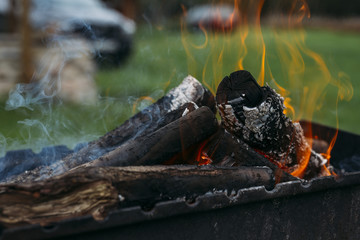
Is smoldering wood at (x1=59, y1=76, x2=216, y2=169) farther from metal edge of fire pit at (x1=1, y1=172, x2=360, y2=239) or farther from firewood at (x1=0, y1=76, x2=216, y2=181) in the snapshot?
metal edge of fire pit at (x1=1, y1=172, x2=360, y2=239)

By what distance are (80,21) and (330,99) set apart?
4.72m

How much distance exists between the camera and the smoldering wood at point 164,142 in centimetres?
175

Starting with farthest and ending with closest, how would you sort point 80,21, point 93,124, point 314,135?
point 80,21, point 93,124, point 314,135

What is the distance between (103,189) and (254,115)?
77 cm

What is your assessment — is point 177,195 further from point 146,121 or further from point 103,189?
point 146,121

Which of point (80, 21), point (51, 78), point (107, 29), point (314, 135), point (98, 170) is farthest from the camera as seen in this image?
point (107, 29)

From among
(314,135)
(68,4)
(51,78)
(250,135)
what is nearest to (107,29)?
(68,4)

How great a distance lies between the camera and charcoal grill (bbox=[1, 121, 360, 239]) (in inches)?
54.4

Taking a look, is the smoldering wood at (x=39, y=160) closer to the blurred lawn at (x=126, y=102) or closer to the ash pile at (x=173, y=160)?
the ash pile at (x=173, y=160)

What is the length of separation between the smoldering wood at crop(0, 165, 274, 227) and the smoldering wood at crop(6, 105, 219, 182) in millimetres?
146

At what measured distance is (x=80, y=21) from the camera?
7.82m

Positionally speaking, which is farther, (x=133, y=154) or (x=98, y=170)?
(x=133, y=154)

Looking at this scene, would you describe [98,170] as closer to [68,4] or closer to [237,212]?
[237,212]

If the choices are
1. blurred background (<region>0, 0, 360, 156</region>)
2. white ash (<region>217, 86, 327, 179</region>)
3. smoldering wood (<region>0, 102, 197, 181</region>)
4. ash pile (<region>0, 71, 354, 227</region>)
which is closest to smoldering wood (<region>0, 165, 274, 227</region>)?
ash pile (<region>0, 71, 354, 227</region>)
